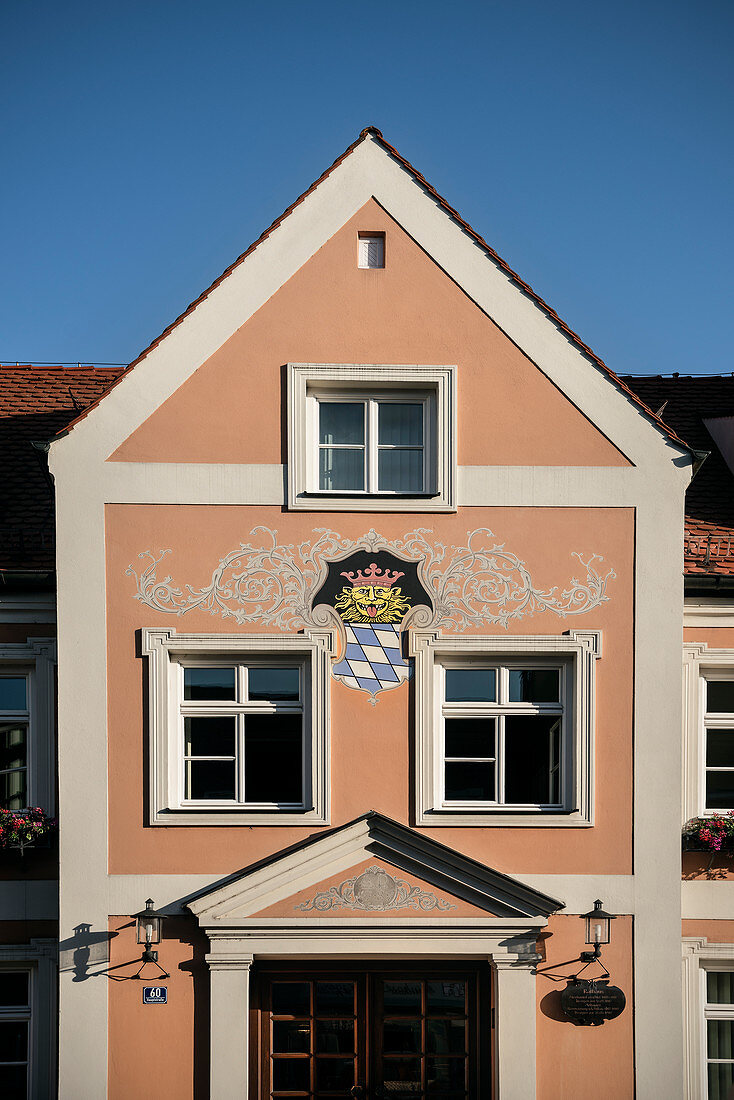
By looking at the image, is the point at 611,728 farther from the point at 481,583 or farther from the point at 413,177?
the point at 413,177

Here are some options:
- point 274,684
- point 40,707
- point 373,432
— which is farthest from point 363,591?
point 40,707

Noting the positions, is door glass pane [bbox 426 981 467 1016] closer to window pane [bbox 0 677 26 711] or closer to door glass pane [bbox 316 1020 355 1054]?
door glass pane [bbox 316 1020 355 1054]

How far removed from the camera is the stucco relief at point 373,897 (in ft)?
31.3

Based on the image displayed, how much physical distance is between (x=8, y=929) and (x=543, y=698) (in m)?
5.92

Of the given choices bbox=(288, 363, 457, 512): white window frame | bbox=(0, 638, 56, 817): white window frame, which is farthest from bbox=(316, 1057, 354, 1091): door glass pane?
bbox=(288, 363, 457, 512): white window frame

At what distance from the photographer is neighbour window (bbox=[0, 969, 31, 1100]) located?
10273 millimetres

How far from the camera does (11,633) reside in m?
10.6

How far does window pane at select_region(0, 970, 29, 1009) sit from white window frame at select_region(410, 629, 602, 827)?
4.51 m

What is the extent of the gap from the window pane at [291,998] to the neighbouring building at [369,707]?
28mm

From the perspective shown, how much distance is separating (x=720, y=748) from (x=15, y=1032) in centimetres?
790

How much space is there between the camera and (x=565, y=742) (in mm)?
9914

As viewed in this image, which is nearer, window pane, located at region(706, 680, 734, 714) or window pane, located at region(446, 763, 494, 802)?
window pane, located at region(446, 763, 494, 802)

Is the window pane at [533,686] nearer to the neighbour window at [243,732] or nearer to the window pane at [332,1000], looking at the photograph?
the neighbour window at [243,732]

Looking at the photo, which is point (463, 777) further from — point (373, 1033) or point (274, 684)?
point (373, 1033)
